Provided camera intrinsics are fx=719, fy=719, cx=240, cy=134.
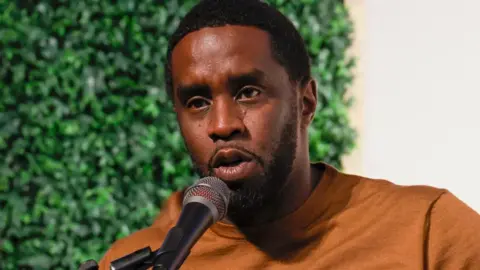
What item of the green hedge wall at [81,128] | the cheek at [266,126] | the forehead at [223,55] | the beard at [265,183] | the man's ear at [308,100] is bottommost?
the beard at [265,183]

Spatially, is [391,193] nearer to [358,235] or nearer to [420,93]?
[358,235]

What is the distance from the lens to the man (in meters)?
1.81

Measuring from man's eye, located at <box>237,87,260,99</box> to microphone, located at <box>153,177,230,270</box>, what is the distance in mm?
388

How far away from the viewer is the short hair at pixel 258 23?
1.95 meters

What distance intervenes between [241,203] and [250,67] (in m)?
0.35

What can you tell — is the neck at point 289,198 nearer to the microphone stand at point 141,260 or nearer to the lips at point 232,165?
the lips at point 232,165

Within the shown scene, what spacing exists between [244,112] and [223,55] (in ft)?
0.52

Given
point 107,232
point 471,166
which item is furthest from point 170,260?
point 471,166

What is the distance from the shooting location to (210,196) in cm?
142

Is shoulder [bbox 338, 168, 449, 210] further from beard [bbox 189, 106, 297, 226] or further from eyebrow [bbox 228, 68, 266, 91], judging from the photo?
eyebrow [bbox 228, 68, 266, 91]

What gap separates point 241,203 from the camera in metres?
1.81

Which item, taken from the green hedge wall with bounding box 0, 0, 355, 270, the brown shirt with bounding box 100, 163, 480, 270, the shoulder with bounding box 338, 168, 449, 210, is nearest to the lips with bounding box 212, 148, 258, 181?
the brown shirt with bounding box 100, 163, 480, 270

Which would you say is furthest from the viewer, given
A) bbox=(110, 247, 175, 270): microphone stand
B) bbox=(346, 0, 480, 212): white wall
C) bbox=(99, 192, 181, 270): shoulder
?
bbox=(346, 0, 480, 212): white wall

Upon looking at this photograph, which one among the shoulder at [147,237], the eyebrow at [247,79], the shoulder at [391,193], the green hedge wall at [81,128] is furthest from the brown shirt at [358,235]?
the green hedge wall at [81,128]
